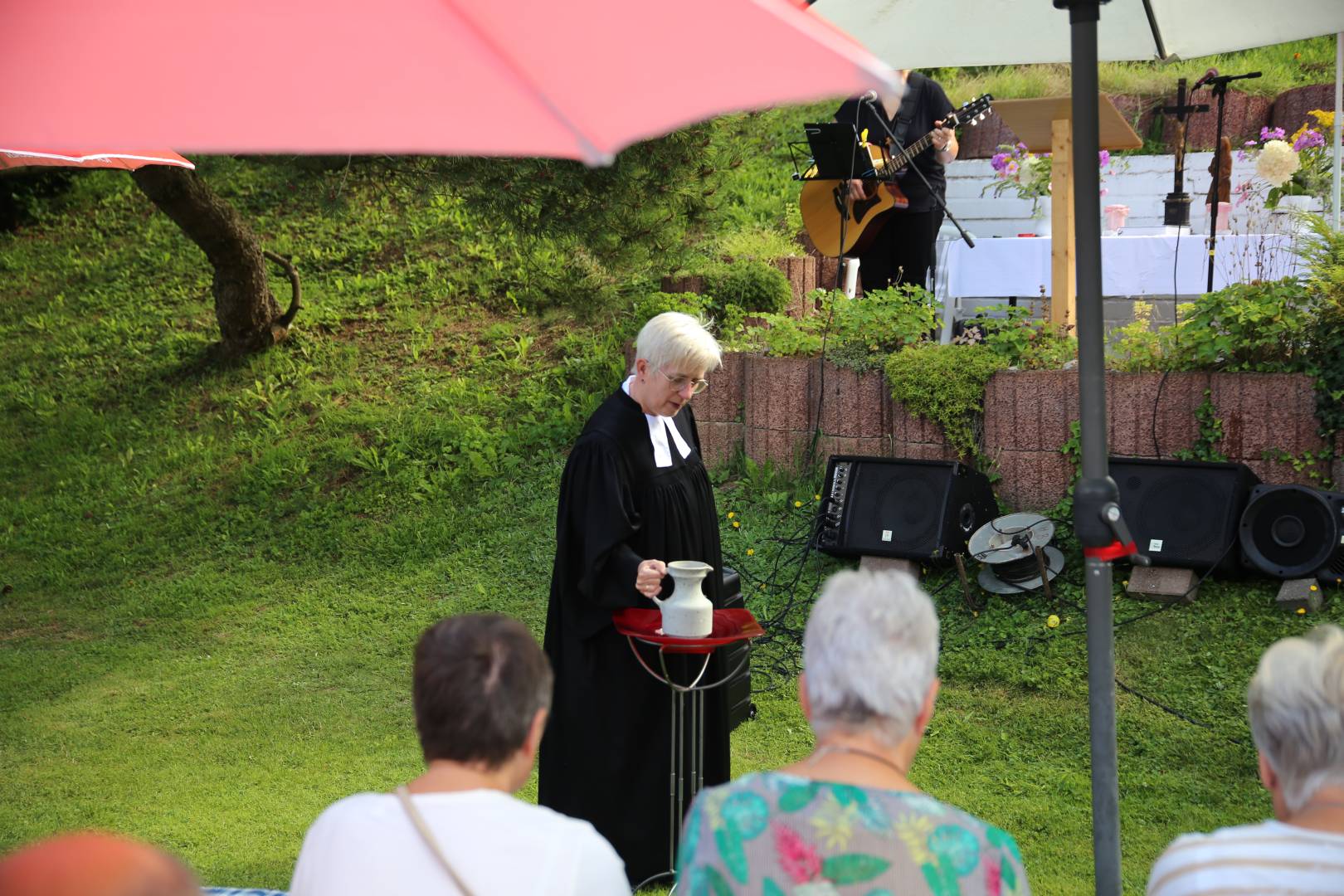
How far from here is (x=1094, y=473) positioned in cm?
264

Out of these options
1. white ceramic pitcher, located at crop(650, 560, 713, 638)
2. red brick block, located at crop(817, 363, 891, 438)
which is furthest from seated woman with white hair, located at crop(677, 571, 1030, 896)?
red brick block, located at crop(817, 363, 891, 438)

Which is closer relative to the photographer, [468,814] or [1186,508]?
[468,814]

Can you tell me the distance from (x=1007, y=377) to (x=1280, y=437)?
1.31m

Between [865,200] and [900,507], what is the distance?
2690mm

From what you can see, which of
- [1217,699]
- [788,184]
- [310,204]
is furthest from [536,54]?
[310,204]

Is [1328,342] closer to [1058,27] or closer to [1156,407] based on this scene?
[1156,407]

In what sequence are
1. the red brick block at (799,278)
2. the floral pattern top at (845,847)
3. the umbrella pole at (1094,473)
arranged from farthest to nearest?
1. the red brick block at (799,278)
2. the umbrella pole at (1094,473)
3. the floral pattern top at (845,847)

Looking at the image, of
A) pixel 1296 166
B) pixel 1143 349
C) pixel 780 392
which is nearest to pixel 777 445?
pixel 780 392

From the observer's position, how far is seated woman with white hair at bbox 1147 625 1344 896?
73.9 inches

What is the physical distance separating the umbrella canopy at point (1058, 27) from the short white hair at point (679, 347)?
963 millimetres

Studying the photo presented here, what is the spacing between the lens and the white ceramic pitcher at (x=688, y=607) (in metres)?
3.46

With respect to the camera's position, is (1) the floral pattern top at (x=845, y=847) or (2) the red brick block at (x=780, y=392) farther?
(2) the red brick block at (x=780, y=392)

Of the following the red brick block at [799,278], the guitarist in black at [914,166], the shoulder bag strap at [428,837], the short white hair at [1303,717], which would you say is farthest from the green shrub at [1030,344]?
the shoulder bag strap at [428,837]

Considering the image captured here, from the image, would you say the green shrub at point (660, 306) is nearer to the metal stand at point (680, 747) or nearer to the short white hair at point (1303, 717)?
the metal stand at point (680, 747)
